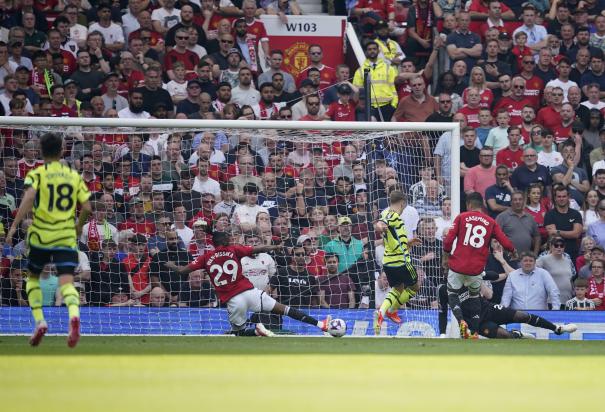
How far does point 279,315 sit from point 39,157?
3949 millimetres

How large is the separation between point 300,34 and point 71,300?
11122mm

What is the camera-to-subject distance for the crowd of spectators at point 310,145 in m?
16.8

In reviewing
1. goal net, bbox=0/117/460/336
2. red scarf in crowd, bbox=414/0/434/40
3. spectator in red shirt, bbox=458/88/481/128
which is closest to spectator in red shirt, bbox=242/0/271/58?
red scarf in crowd, bbox=414/0/434/40

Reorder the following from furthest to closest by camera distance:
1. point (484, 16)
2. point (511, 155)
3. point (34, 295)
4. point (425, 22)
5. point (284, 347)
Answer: point (484, 16) → point (425, 22) → point (511, 155) → point (284, 347) → point (34, 295)

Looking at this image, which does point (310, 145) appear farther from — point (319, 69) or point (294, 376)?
point (294, 376)

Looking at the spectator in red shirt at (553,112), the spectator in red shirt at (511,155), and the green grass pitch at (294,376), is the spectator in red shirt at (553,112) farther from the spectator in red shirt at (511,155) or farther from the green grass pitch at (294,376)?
the green grass pitch at (294,376)

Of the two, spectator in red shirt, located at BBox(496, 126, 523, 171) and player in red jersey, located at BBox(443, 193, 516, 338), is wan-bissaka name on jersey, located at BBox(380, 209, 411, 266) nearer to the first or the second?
player in red jersey, located at BBox(443, 193, 516, 338)

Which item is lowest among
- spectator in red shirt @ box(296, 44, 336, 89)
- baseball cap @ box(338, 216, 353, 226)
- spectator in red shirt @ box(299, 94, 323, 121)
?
baseball cap @ box(338, 216, 353, 226)

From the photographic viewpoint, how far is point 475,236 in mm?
15250

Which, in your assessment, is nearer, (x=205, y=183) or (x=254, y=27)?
(x=205, y=183)

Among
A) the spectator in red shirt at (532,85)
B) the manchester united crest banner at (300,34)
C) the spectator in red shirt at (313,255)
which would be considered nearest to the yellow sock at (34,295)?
the spectator in red shirt at (313,255)

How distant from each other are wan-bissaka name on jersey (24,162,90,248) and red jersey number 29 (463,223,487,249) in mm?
5400

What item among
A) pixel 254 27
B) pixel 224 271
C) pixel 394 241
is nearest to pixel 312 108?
pixel 254 27

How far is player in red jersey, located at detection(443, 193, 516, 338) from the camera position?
15273 millimetres
